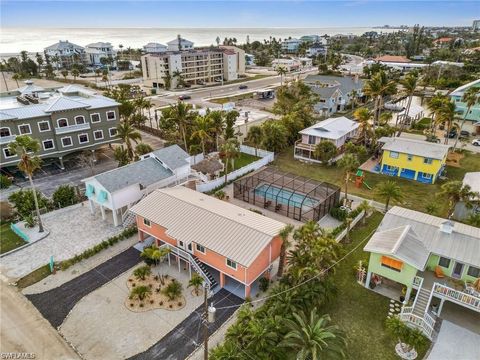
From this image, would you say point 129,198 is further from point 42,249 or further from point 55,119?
point 55,119

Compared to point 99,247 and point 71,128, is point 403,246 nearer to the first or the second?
point 99,247

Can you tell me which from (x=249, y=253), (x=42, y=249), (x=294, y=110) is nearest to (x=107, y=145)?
(x=42, y=249)

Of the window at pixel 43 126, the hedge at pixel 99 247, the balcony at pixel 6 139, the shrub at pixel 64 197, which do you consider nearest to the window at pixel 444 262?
the hedge at pixel 99 247

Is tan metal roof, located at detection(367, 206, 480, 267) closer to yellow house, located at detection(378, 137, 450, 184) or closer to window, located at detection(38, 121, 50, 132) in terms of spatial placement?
yellow house, located at detection(378, 137, 450, 184)

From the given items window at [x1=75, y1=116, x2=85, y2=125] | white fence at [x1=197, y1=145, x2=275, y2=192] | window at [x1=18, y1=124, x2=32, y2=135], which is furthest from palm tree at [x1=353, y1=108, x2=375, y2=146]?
window at [x1=18, y1=124, x2=32, y2=135]

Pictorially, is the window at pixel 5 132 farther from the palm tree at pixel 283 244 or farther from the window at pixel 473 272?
the window at pixel 473 272

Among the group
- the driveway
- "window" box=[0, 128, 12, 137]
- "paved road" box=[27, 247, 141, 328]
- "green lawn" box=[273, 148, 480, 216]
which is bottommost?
"paved road" box=[27, 247, 141, 328]

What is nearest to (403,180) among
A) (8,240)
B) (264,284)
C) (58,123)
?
(264,284)
